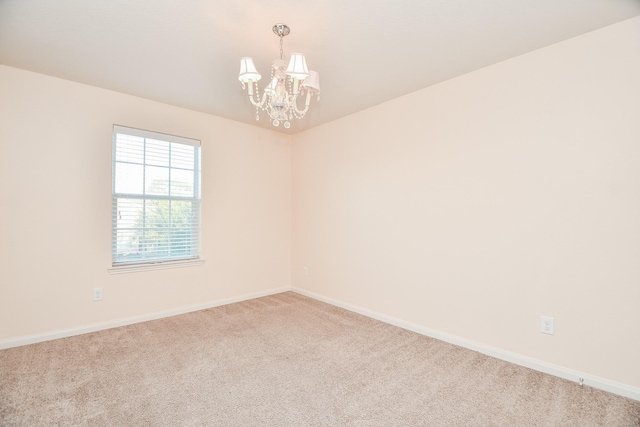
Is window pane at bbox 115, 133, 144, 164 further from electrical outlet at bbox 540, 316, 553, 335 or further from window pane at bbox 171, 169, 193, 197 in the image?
electrical outlet at bbox 540, 316, 553, 335

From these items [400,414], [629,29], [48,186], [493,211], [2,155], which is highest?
[629,29]

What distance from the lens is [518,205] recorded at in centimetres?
239

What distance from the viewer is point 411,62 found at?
250cm

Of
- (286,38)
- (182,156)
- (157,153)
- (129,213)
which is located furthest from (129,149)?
(286,38)

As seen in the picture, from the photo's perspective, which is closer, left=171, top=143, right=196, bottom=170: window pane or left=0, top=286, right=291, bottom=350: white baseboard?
left=0, top=286, right=291, bottom=350: white baseboard

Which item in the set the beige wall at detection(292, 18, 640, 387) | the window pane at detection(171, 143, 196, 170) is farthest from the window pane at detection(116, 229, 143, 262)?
the beige wall at detection(292, 18, 640, 387)

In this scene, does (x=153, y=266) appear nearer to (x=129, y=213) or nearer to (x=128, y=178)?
(x=129, y=213)

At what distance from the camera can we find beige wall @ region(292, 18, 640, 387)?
199 centimetres

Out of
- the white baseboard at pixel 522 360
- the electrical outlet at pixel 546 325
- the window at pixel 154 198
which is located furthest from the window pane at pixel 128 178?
the electrical outlet at pixel 546 325

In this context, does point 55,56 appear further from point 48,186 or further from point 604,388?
point 604,388

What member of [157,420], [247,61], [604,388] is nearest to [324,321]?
[157,420]

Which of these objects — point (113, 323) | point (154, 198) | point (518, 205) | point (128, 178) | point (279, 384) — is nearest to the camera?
point (279, 384)

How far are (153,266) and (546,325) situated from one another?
371 cm

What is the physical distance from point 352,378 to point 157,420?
1231mm
